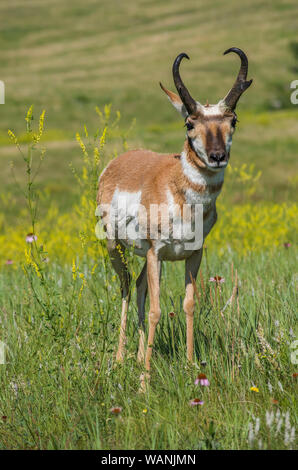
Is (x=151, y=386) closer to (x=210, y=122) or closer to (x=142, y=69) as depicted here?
(x=210, y=122)

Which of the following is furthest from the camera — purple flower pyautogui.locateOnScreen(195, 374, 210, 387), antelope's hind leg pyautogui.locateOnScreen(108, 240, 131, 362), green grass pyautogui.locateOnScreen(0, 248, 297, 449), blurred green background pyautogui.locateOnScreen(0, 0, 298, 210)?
blurred green background pyautogui.locateOnScreen(0, 0, 298, 210)

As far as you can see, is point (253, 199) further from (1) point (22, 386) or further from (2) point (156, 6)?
(2) point (156, 6)

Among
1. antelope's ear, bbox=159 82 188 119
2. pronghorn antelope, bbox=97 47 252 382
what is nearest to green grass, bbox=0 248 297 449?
pronghorn antelope, bbox=97 47 252 382

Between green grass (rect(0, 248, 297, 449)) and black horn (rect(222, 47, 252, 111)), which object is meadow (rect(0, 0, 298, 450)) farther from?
black horn (rect(222, 47, 252, 111))

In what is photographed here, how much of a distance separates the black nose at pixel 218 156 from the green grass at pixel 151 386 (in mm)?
1066

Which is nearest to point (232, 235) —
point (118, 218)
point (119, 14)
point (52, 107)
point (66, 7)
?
point (118, 218)

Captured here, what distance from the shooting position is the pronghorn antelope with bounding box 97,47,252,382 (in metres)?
4.47

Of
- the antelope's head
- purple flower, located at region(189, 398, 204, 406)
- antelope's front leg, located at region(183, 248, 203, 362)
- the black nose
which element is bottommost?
purple flower, located at region(189, 398, 204, 406)

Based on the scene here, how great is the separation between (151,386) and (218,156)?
5.49 feet

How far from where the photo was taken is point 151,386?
4.45m

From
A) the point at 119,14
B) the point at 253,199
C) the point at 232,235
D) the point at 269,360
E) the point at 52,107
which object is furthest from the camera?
the point at 119,14

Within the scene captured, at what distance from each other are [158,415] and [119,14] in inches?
5367

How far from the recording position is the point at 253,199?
867 inches

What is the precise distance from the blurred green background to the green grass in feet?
50.4
